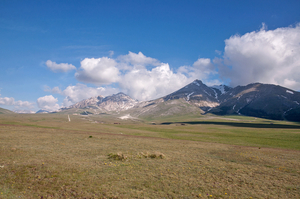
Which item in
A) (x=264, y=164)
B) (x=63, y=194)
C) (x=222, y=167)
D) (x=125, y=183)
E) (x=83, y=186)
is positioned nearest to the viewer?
(x=63, y=194)

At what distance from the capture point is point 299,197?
14.9 m

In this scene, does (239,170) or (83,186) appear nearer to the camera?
(83,186)

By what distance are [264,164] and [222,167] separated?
7.97 m

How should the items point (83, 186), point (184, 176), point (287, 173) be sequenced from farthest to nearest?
point (287, 173) < point (184, 176) < point (83, 186)

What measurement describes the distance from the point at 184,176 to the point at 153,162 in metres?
6.66

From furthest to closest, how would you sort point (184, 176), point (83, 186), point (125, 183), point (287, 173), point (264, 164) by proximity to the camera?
point (264, 164) < point (287, 173) < point (184, 176) < point (125, 183) < point (83, 186)

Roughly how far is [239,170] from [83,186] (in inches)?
767

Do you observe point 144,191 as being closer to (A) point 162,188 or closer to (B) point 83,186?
(A) point 162,188

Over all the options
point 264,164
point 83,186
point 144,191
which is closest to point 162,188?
point 144,191

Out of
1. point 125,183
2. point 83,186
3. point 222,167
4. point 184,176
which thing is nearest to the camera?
→ point 83,186

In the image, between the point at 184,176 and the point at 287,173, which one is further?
the point at 287,173

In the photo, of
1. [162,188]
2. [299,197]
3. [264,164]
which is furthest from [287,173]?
[162,188]

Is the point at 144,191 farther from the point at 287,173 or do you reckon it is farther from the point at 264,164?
the point at 264,164

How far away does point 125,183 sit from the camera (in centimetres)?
1661
